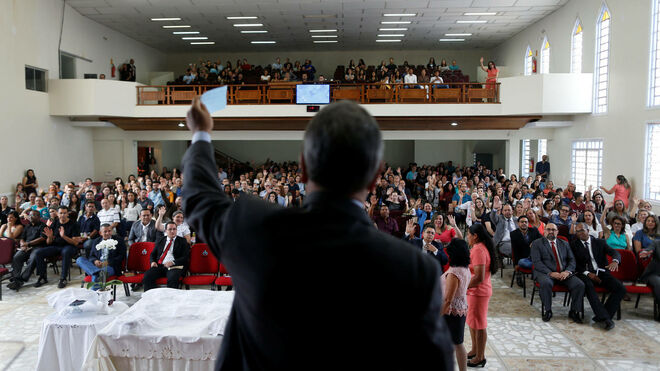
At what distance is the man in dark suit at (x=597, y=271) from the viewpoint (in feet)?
22.1

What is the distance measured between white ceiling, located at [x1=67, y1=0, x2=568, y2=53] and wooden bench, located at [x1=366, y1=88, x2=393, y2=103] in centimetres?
312

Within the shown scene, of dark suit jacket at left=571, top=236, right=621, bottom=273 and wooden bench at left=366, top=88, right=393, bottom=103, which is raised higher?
wooden bench at left=366, top=88, right=393, bottom=103

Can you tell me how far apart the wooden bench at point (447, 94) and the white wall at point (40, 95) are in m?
12.9

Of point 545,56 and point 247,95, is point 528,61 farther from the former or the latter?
point 247,95

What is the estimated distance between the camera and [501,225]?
9281 millimetres

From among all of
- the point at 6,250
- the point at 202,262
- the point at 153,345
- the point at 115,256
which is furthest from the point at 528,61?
the point at 153,345

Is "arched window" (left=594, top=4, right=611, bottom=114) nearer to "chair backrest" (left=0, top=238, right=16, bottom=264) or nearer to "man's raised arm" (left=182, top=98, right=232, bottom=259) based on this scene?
"chair backrest" (left=0, top=238, right=16, bottom=264)

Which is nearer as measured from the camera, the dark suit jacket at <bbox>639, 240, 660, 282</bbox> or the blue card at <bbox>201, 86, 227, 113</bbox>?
the blue card at <bbox>201, 86, 227, 113</bbox>

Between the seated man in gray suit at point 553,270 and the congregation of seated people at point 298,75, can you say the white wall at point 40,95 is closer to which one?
the congregation of seated people at point 298,75

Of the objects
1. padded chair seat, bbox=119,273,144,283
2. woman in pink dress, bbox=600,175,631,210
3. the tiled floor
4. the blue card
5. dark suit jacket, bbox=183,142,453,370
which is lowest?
the tiled floor

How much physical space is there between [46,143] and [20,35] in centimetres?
348

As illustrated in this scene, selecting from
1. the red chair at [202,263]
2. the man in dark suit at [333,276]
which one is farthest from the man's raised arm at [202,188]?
the red chair at [202,263]

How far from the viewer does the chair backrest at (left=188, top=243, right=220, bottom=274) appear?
7.61 meters

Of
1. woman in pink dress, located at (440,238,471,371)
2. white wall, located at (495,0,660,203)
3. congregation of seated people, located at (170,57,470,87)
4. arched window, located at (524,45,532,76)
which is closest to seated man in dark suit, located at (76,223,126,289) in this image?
woman in pink dress, located at (440,238,471,371)
